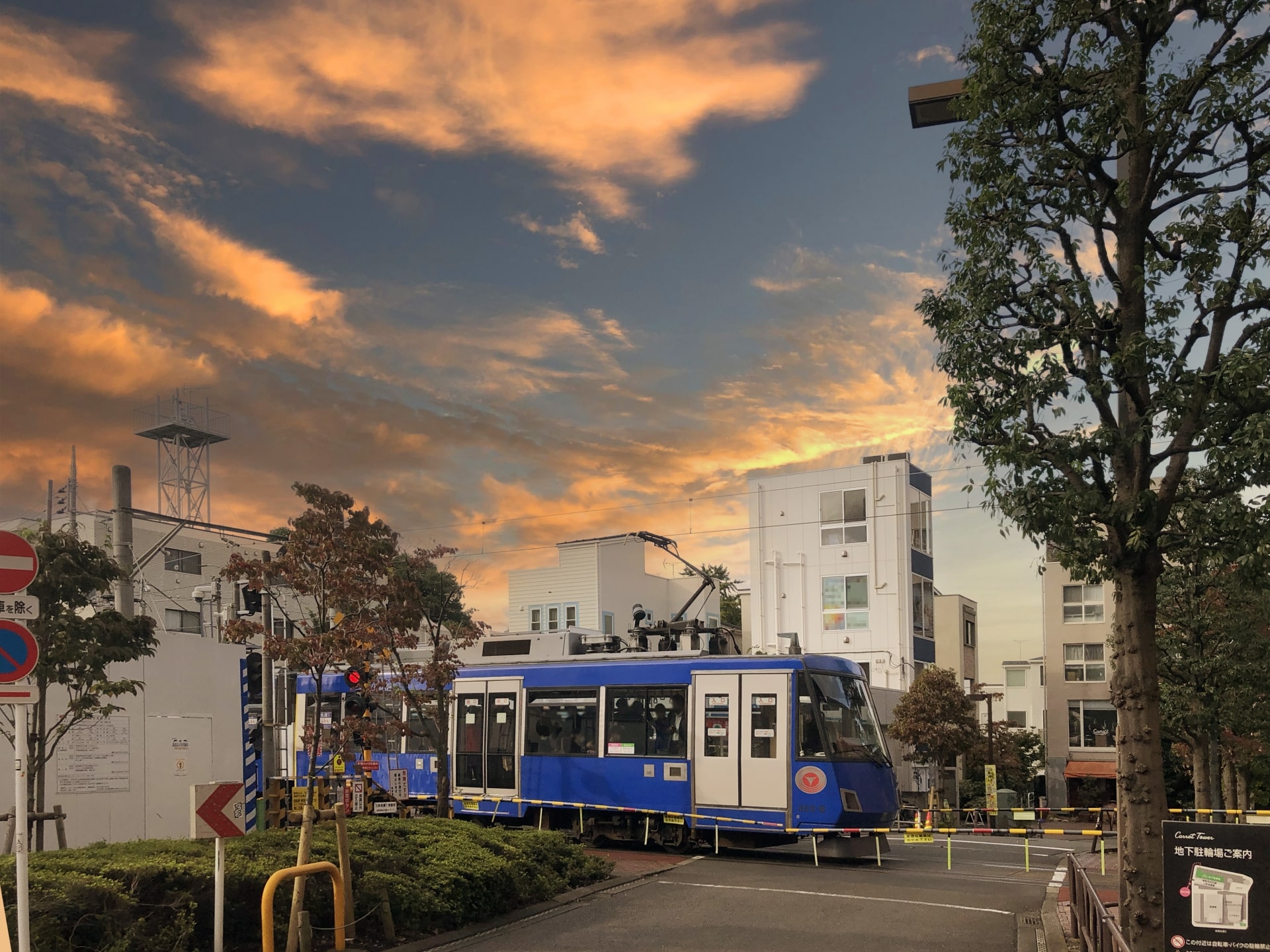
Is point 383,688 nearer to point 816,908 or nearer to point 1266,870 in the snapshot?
point 816,908

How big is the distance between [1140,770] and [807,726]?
29.8ft

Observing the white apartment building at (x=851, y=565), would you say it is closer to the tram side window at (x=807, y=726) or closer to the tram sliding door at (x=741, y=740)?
Answer: the tram sliding door at (x=741, y=740)

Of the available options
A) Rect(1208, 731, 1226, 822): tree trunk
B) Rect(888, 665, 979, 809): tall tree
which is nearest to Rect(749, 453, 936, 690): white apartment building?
Rect(888, 665, 979, 809): tall tree

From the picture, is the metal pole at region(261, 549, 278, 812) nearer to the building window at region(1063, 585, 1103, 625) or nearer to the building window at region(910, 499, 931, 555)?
the building window at region(910, 499, 931, 555)

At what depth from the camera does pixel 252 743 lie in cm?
1912

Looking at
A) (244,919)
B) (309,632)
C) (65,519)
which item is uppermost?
(65,519)

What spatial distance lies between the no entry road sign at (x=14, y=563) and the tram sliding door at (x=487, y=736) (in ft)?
46.9

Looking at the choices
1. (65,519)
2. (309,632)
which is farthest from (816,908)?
(65,519)

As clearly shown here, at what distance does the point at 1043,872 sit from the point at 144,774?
14775 millimetres

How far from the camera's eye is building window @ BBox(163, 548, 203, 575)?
51.8 m

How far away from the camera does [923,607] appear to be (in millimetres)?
47531

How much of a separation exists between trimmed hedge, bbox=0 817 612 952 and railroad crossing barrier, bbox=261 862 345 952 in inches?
11.9

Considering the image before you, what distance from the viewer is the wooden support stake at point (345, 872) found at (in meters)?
11.2

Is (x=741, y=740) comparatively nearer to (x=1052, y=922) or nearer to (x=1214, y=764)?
(x=1052, y=922)
